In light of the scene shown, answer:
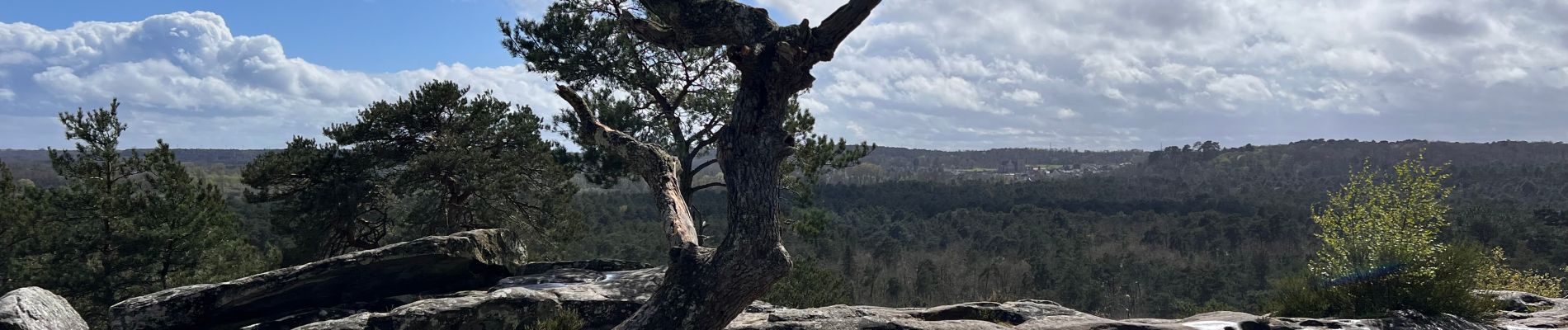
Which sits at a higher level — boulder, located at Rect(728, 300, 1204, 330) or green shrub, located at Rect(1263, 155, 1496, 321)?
green shrub, located at Rect(1263, 155, 1496, 321)

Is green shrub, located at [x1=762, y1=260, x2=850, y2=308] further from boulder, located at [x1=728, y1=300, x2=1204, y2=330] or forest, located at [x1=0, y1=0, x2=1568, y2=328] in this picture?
boulder, located at [x1=728, y1=300, x2=1204, y2=330]

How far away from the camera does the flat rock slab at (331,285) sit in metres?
9.67

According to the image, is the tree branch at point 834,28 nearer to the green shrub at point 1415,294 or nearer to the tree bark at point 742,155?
the tree bark at point 742,155

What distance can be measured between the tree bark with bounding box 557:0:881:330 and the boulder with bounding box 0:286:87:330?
7.40 meters

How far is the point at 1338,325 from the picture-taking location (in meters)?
9.92

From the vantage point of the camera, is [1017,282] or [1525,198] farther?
[1525,198]

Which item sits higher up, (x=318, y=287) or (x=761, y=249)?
(x=761, y=249)

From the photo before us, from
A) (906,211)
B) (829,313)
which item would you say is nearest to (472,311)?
(829,313)

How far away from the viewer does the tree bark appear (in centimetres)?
841

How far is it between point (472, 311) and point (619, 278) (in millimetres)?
2599

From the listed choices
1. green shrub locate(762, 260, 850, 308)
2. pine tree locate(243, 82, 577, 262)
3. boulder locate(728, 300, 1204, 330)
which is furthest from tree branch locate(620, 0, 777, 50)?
green shrub locate(762, 260, 850, 308)

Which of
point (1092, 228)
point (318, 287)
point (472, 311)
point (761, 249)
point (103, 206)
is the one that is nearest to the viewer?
point (761, 249)

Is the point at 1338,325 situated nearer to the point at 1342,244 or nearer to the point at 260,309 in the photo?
the point at 1342,244

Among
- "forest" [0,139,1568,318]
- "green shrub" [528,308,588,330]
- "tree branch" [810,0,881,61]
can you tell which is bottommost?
"forest" [0,139,1568,318]
